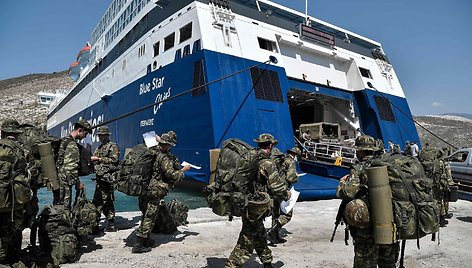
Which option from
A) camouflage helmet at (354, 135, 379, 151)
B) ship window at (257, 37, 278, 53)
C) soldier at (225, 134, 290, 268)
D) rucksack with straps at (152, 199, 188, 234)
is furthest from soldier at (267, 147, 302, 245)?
ship window at (257, 37, 278, 53)

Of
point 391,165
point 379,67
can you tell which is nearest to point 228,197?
point 391,165

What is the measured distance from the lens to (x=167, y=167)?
14.4ft

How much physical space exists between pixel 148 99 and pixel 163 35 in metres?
2.47

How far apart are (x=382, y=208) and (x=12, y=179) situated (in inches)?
131

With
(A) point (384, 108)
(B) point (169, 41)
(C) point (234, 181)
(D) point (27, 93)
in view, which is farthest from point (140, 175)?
(D) point (27, 93)

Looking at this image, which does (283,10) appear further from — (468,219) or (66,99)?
(66,99)

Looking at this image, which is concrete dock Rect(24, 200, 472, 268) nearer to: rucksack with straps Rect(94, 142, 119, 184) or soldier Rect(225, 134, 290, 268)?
soldier Rect(225, 134, 290, 268)

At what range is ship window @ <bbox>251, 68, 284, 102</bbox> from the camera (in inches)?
388

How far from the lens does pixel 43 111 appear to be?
60031mm

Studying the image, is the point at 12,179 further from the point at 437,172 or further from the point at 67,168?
the point at 437,172

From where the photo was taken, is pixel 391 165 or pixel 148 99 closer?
pixel 391 165

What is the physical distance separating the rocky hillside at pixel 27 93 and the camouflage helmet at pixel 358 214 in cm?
4756

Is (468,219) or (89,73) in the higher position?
(89,73)

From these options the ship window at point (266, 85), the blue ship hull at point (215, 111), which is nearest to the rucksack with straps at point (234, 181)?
the blue ship hull at point (215, 111)
